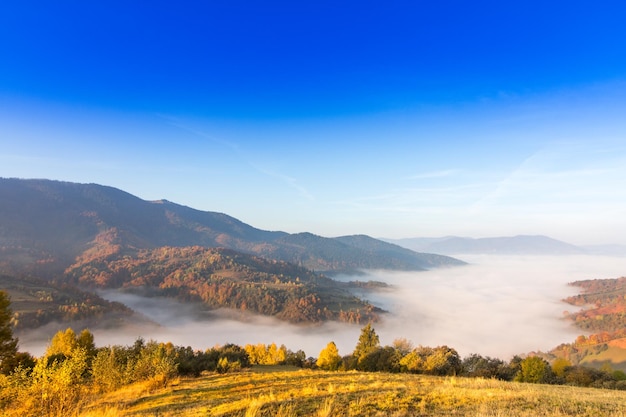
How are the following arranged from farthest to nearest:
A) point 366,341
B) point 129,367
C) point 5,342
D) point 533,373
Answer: point 366,341 < point 533,373 < point 5,342 < point 129,367

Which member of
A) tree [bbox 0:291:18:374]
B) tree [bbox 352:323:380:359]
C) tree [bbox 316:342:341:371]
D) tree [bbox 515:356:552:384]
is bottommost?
tree [bbox 316:342:341:371]

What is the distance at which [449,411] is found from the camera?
525 inches

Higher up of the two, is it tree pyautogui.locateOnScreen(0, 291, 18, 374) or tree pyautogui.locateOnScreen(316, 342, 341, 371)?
tree pyautogui.locateOnScreen(0, 291, 18, 374)

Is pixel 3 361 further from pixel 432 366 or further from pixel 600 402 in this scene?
pixel 432 366

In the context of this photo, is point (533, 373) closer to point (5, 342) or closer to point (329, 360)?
point (329, 360)

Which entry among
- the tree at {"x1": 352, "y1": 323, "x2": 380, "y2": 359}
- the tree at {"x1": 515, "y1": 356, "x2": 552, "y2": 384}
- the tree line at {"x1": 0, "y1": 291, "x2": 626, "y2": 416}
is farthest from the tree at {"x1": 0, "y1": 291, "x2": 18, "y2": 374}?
the tree at {"x1": 515, "y1": 356, "x2": 552, "y2": 384}

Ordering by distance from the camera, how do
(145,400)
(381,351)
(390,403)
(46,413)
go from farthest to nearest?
(381,351), (145,400), (46,413), (390,403)

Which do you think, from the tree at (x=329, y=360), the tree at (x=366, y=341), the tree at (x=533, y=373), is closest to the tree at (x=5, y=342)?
the tree at (x=329, y=360)

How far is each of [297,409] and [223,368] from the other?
45157mm

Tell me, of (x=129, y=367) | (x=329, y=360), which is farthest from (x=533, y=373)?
(x=129, y=367)

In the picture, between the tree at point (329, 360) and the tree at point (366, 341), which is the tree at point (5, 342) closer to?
the tree at point (329, 360)

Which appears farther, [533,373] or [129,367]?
[533,373]

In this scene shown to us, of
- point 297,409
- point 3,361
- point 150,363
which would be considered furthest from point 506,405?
point 3,361

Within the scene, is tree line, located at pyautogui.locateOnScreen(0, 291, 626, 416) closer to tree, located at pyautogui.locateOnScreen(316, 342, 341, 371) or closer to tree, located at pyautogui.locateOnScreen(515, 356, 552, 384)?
A: tree, located at pyautogui.locateOnScreen(515, 356, 552, 384)
